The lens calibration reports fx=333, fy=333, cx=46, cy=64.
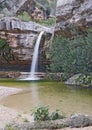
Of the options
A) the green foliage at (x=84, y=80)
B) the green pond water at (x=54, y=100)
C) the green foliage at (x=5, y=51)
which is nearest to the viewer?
the green pond water at (x=54, y=100)

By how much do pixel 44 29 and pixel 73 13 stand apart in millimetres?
3981

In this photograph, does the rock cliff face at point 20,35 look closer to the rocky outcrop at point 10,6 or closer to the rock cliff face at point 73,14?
the rock cliff face at point 73,14

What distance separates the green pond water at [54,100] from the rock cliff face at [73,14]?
628 centimetres

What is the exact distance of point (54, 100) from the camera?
14484mm

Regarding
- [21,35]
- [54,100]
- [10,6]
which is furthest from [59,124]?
[10,6]

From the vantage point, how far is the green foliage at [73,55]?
20.3 meters

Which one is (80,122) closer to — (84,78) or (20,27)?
(84,78)

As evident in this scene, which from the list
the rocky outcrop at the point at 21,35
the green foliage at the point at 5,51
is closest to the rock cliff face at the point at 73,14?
the rocky outcrop at the point at 21,35

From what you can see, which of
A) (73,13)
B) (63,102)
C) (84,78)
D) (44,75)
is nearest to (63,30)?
(73,13)

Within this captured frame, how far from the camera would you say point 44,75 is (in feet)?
82.3

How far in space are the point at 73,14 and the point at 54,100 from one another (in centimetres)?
1033

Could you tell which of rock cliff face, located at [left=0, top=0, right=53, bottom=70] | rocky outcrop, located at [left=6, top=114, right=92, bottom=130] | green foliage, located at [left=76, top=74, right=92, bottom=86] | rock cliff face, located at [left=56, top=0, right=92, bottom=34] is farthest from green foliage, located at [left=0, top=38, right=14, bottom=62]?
rocky outcrop, located at [left=6, top=114, right=92, bottom=130]

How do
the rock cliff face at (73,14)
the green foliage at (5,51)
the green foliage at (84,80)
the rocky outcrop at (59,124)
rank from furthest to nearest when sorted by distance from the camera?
the green foliage at (5,51)
the rock cliff face at (73,14)
the green foliage at (84,80)
the rocky outcrop at (59,124)

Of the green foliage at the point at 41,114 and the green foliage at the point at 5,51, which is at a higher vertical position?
the green foliage at the point at 5,51
